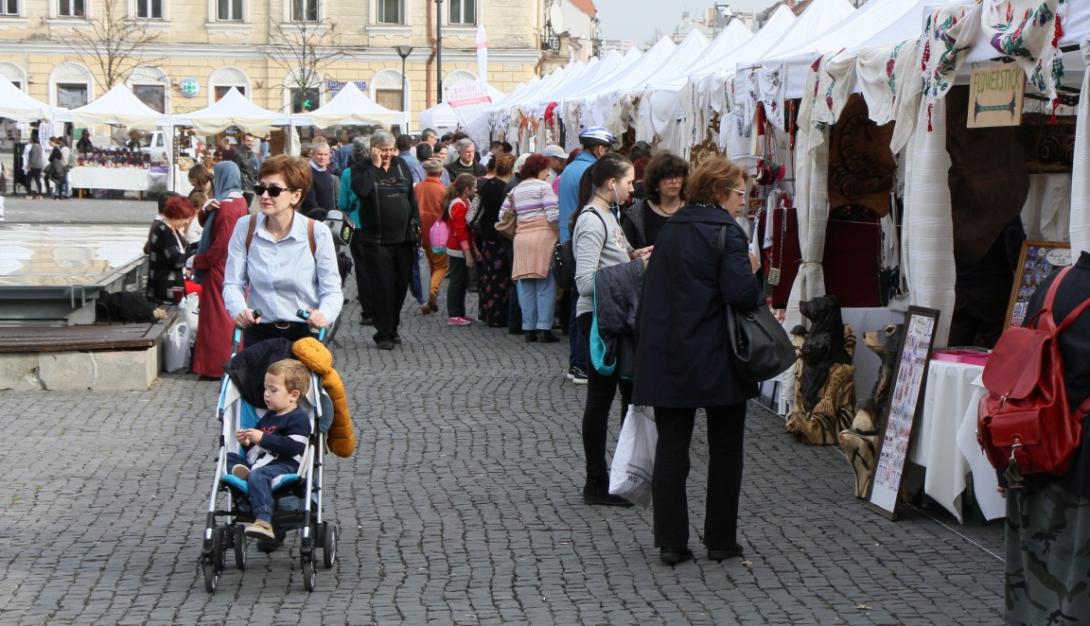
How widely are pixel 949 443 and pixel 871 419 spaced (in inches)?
34.7

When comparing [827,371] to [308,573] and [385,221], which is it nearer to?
[308,573]

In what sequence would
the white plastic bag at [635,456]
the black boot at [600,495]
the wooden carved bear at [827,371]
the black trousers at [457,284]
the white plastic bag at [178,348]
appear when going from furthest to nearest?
1. the black trousers at [457,284]
2. the white plastic bag at [178,348]
3. the wooden carved bear at [827,371]
4. the black boot at [600,495]
5. the white plastic bag at [635,456]

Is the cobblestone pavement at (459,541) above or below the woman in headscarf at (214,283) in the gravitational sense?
below

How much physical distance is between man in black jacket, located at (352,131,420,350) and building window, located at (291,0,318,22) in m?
48.6

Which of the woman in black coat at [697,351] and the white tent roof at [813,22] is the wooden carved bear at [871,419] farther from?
the white tent roof at [813,22]

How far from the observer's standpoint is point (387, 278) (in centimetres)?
1348

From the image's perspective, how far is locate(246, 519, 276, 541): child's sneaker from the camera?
6043 mm

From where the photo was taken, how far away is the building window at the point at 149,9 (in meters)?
60.4

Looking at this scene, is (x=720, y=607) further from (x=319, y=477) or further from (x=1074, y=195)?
(x=1074, y=195)

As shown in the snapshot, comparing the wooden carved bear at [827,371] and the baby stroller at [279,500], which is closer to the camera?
the baby stroller at [279,500]

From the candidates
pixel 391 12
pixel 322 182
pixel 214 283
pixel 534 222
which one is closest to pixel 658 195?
pixel 214 283

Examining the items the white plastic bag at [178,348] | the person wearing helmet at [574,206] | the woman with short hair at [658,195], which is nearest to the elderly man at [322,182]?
the white plastic bag at [178,348]

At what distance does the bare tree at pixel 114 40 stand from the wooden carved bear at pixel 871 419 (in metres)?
54.6

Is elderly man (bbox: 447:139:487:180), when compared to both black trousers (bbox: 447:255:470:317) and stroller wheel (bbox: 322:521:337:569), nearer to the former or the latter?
black trousers (bbox: 447:255:470:317)
